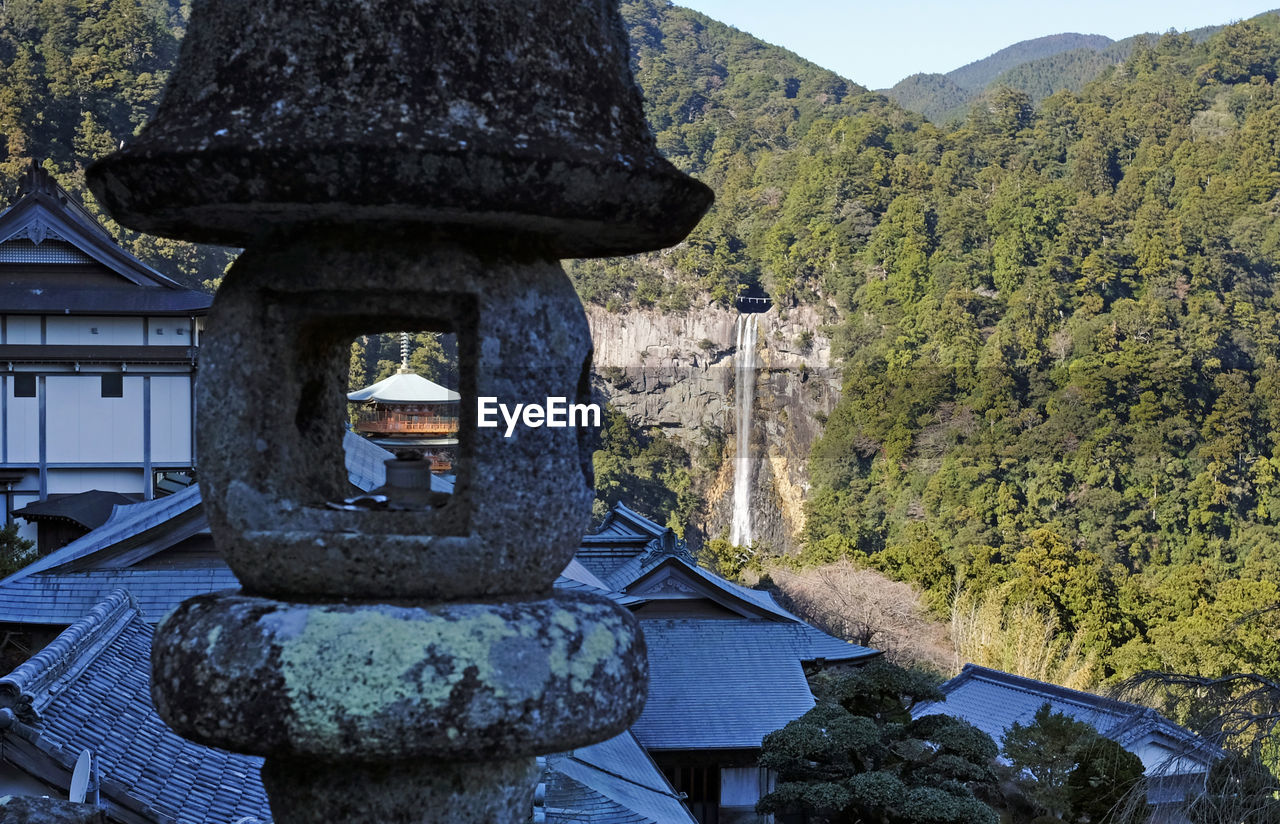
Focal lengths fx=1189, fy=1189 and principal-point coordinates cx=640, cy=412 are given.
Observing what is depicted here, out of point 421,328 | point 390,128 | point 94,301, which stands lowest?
point 94,301

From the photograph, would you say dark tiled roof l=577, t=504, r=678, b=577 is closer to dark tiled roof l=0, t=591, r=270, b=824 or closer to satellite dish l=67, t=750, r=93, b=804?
dark tiled roof l=0, t=591, r=270, b=824

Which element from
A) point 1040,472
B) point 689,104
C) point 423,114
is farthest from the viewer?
point 689,104

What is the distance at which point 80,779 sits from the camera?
4.46m

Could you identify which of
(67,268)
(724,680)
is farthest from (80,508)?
(724,680)

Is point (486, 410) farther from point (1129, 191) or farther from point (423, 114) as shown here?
point (1129, 191)

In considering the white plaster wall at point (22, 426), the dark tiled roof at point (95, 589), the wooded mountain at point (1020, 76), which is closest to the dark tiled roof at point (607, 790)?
the dark tiled roof at point (95, 589)

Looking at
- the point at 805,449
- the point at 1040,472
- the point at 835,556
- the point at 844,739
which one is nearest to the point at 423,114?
the point at 844,739

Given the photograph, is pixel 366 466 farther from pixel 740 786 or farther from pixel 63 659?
pixel 740 786

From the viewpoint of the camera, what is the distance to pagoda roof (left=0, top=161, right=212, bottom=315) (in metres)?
15.9

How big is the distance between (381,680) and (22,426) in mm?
15958

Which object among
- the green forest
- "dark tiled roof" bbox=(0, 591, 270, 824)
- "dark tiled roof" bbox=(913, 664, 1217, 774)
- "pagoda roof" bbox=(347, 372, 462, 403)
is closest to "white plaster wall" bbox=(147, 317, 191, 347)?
"pagoda roof" bbox=(347, 372, 462, 403)

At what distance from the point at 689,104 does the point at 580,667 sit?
322 feet

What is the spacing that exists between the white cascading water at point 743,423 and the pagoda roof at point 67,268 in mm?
49163

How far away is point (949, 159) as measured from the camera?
71688 millimetres
